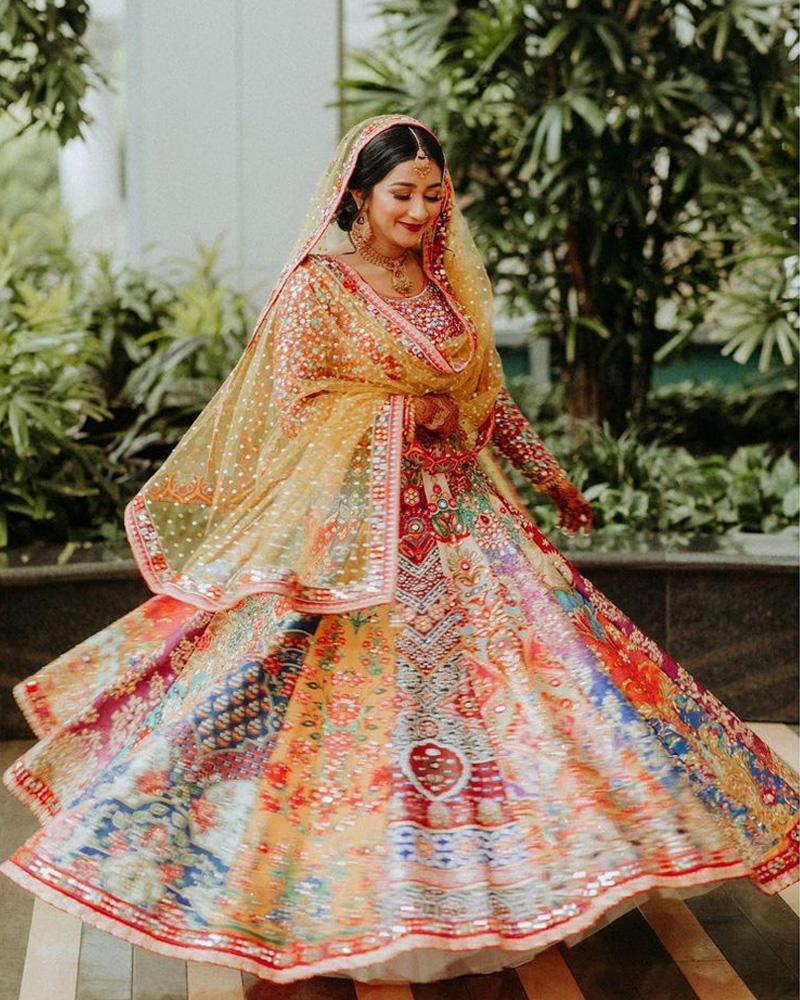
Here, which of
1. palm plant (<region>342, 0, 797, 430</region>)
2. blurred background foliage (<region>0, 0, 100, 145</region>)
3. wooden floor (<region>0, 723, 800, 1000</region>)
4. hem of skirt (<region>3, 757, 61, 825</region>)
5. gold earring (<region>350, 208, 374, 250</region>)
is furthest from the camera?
palm plant (<region>342, 0, 797, 430</region>)

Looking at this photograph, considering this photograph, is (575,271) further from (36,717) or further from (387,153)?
(36,717)

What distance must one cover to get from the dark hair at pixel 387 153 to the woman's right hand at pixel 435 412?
0.43 metres

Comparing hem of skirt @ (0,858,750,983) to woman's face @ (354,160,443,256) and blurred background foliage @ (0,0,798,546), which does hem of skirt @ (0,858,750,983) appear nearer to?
woman's face @ (354,160,443,256)

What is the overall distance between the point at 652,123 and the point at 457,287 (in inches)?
112

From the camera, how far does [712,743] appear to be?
2988 mm

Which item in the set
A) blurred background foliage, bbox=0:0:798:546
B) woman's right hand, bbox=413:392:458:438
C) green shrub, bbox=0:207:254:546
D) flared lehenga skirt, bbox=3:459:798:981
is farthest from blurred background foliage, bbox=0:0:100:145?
flared lehenga skirt, bbox=3:459:798:981

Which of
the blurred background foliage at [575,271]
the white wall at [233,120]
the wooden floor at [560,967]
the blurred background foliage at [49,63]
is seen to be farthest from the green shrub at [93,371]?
the wooden floor at [560,967]

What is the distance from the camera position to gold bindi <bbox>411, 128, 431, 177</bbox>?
9.53 feet

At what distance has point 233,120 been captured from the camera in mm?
6188

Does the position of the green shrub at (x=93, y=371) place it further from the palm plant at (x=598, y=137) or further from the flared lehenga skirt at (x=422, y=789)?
the flared lehenga skirt at (x=422, y=789)

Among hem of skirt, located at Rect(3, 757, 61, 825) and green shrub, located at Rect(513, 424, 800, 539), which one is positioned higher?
green shrub, located at Rect(513, 424, 800, 539)

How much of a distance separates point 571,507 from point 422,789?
0.96m

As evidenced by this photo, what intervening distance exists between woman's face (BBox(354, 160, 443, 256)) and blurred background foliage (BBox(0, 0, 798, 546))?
6.60 ft

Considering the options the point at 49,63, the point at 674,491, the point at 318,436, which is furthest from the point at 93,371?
the point at 318,436
